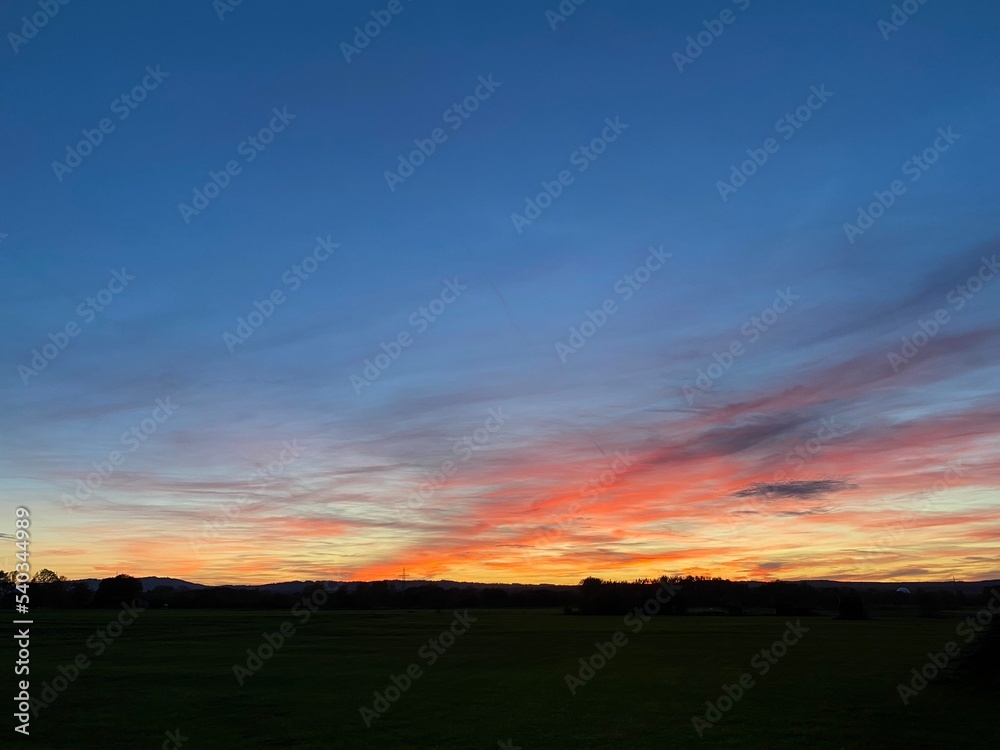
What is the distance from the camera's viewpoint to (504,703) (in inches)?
1013

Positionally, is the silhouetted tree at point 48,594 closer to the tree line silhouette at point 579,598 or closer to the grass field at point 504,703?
the tree line silhouette at point 579,598

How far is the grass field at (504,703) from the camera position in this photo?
65.9 ft

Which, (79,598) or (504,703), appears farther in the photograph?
(79,598)

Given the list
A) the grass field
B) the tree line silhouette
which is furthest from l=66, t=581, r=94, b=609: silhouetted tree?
the grass field

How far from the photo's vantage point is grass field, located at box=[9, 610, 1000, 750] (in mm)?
20078

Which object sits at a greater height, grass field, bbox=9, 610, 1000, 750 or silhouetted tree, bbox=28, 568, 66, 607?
silhouetted tree, bbox=28, 568, 66, 607

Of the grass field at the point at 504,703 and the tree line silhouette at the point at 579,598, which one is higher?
the tree line silhouette at the point at 579,598

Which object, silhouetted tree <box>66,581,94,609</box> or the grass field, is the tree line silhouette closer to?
silhouetted tree <box>66,581,94,609</box>

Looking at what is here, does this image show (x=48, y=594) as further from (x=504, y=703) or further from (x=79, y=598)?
(x=504, y=703)

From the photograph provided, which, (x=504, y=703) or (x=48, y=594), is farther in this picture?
(x=48, y=594)

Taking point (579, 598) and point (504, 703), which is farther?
point (579, 598)

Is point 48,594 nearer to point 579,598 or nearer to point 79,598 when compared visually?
point 79,598

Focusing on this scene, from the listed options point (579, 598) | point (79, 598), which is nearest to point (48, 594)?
point (79, 598)

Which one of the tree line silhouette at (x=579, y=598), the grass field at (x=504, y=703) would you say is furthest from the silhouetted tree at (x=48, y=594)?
the grass field at (x=504, y=703)
